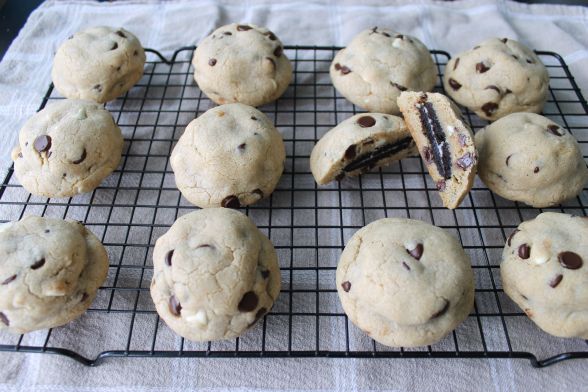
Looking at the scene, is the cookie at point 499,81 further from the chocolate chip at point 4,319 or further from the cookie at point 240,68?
the chocolate chip at point 4,319

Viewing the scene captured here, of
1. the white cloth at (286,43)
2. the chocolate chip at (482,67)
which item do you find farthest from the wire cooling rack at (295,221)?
the chocolate chip at (482,67)

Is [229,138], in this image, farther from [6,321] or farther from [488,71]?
[488,71]

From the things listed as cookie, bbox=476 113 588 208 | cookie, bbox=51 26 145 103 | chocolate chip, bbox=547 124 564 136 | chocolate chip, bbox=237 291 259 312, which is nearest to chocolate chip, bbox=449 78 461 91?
cookie, bbox=476 113 588 208

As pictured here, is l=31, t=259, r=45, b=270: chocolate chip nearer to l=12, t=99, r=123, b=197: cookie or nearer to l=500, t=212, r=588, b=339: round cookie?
l=12, t=99, r=123, b=197: cookie

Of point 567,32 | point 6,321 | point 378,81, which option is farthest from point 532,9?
point 6,321

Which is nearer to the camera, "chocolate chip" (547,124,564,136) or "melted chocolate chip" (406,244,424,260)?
"melted chocolate chip" (406,244,424,260)

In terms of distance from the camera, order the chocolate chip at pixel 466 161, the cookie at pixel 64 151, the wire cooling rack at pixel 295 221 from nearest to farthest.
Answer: the wire cooling rack at pixel 295 221 < the chocolate chip at pixel 466 161 < the cookie at pixel 64 151
